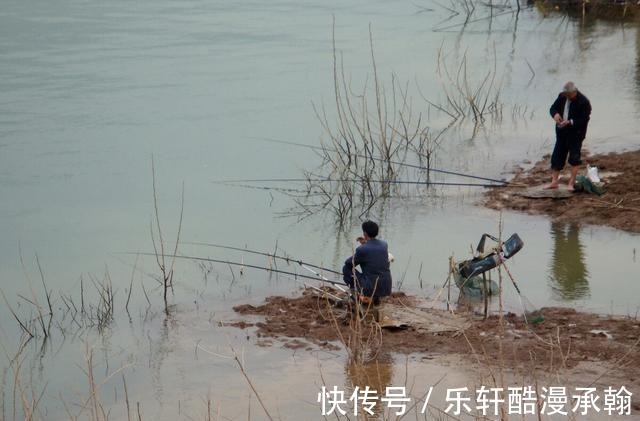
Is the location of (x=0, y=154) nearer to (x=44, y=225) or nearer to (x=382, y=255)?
(x=44, y=225)

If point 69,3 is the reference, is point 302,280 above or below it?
below

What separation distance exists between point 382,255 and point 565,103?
157 inches

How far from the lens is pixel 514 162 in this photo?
16.0m

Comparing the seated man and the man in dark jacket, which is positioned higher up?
the man in dark jacket

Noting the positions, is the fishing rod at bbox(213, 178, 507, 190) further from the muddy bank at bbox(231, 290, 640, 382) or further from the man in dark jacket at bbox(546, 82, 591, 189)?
the muddy bank at bbox(231, 290, 640, 382)

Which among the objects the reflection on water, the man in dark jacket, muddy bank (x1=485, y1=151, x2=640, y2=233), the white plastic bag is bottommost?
the reflection on water

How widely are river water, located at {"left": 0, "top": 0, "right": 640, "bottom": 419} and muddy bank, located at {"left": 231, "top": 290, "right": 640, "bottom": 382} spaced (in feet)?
1.18

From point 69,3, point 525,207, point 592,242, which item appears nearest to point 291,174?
point 525,207

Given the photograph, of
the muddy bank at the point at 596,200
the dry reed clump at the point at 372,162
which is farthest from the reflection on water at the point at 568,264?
the dry reed clump at the point at 372,162

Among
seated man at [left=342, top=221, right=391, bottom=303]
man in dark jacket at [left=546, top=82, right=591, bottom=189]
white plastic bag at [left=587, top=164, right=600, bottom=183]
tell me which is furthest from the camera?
white plastic bag at [left=587, top=164, right=600, bottom=183]

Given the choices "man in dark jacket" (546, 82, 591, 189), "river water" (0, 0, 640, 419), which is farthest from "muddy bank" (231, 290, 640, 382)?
"man in dark jacket" (546, 82, 591, 189)

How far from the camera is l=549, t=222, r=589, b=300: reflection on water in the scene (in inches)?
437

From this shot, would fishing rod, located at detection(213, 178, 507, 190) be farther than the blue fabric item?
Yes

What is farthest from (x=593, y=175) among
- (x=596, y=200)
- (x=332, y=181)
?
(x=332, y=181)
